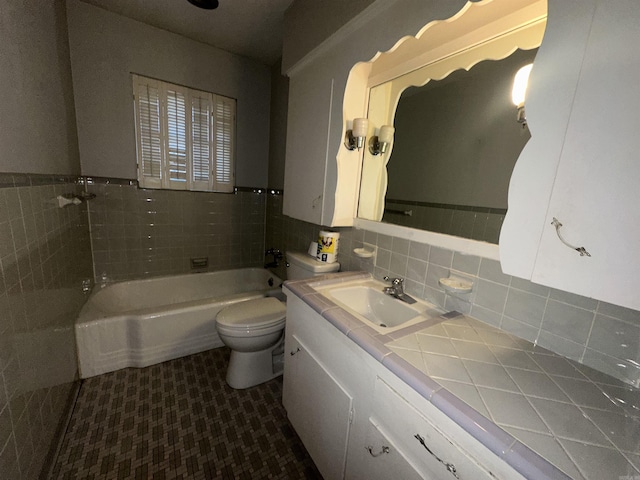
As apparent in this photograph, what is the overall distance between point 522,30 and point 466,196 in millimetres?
601

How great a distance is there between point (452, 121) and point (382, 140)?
342mm

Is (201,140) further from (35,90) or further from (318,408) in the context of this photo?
(318,408)

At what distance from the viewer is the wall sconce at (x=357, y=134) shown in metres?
1.27

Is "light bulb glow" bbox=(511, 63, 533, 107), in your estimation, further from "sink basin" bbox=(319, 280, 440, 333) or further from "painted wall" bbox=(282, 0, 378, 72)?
"sink basin" bbox=(319, 280, 440, 333)

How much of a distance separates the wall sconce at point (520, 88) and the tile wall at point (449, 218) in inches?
13.9

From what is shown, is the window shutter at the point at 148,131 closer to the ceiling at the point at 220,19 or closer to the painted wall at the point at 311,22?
the ceiling at the point at 220,19

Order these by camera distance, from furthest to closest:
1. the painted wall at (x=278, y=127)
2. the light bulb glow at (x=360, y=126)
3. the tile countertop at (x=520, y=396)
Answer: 1. the painted wall at (x=278, y=127)
2. the light bulb glow at (x=360, y=126)
3. the tile countertop at (x=520, y=396)

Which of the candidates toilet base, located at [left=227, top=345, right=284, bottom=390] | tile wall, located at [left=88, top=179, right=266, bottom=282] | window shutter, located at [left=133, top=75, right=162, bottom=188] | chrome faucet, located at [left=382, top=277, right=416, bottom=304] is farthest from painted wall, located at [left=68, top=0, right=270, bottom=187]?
chrome faucet, located at [left=382, top=277, right=416, bottom=304]

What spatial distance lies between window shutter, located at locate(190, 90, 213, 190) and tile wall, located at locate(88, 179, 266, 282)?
5.4 inches

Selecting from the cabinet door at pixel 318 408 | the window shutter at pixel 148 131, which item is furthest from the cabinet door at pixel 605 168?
the window shutter at pixel 148 131

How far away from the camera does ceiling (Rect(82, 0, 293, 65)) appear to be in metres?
1.65

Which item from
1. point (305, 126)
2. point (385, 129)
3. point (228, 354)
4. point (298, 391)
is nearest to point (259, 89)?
point (305, 126)

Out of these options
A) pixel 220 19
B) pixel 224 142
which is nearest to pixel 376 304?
pixel 224 142

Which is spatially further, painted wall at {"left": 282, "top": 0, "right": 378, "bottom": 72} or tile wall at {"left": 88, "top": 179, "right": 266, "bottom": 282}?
tile wall at {"left": 88, "top": 179, "right": 266, "bottom": 282}
